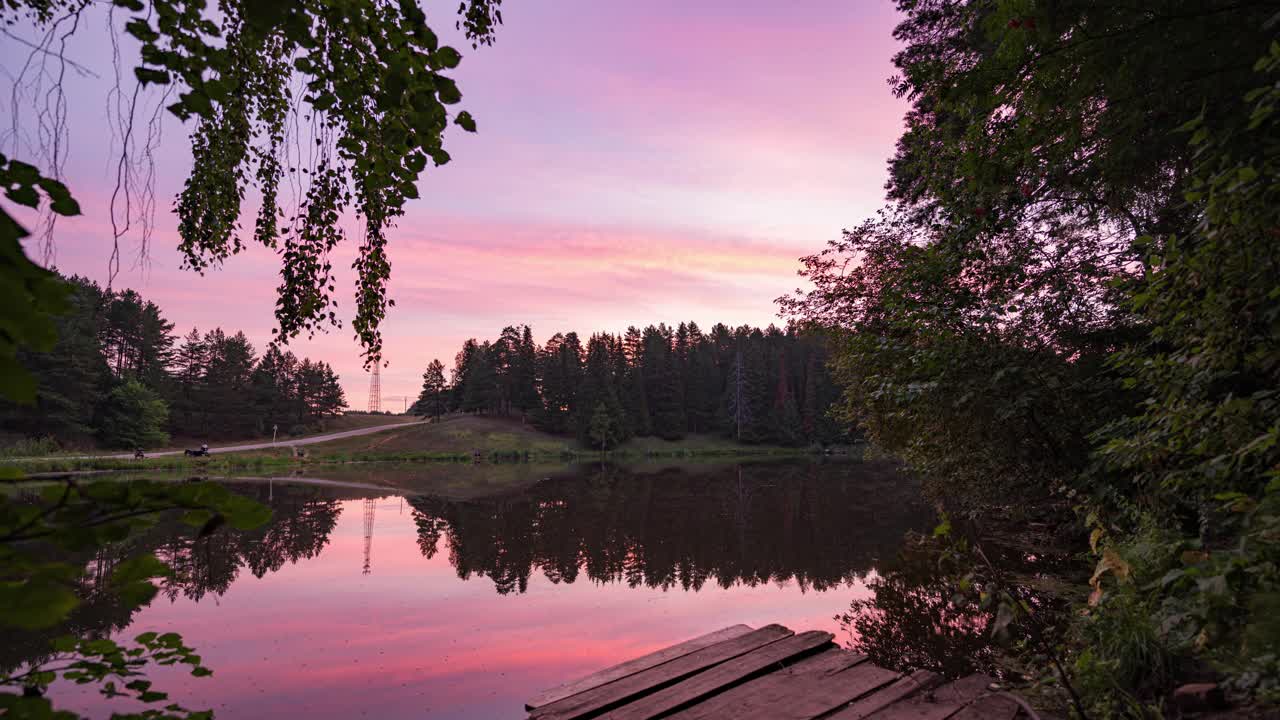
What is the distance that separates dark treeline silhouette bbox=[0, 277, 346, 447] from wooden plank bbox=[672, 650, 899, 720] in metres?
50.5

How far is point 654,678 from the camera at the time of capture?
4.95 m

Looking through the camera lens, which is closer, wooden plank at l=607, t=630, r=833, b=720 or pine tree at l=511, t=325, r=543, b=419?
wooden plank at l=607, t=630, r=833, b=720

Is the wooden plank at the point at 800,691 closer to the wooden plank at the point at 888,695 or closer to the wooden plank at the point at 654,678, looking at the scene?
the wooden plank at the point at 888,695

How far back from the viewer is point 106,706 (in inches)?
261

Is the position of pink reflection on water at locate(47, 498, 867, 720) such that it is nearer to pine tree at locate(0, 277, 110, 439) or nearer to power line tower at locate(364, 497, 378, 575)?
power line tower at locate(364, 497, 378, 575)

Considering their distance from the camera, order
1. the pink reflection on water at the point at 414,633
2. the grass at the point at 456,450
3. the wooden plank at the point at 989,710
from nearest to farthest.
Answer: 1. the wooden plank at the point at 989,710
2. the pink reflection on water at the point at 414,633
3. the grass at the point at 456,450

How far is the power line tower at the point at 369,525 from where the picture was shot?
1477 centimetres

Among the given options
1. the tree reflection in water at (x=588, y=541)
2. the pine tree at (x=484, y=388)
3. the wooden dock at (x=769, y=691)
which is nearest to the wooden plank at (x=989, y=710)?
the wooden dock at (x=769, y=691)

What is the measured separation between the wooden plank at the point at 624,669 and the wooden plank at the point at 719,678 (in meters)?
0.41

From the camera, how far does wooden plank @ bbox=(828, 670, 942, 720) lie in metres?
4.27

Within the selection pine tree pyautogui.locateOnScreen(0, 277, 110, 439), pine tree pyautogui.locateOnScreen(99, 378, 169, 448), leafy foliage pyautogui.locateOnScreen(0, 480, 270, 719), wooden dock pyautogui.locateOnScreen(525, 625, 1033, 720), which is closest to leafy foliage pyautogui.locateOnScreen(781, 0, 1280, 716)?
wooden dock pyautogui.locateOnScreen(525, 625, 1033, 720)

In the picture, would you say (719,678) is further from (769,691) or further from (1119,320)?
(1119,320)

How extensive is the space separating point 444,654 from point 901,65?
14.6m

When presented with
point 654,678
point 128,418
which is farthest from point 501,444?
point 654,678
